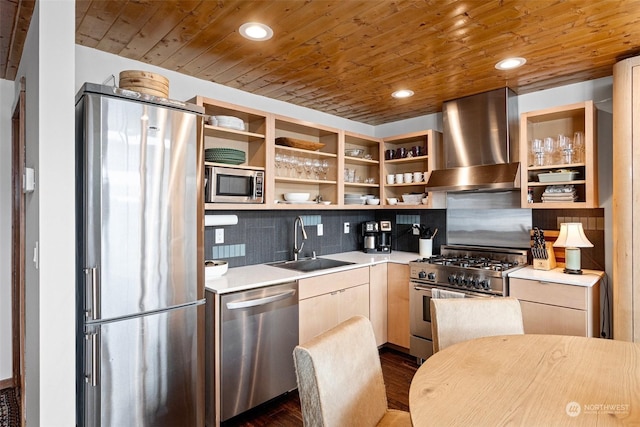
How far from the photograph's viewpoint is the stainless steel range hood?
10.1 ft

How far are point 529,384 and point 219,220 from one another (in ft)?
7.17

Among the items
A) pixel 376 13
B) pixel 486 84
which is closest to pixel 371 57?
pixel 376 13

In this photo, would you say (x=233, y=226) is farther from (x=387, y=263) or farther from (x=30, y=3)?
(x=30, y=3)

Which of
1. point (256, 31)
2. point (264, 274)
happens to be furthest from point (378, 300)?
point (256, 31)

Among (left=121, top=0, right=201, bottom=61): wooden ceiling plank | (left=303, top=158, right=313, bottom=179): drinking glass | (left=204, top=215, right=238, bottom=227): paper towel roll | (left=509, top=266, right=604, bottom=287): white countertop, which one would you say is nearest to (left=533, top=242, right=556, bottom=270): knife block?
(left=509, top=266, right=604, bottom=287): white countertop

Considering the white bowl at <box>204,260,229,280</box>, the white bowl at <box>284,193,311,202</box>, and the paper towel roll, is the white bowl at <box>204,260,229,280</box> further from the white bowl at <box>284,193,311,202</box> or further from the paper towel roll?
the white bowl at <box>284,193,311,202</box>

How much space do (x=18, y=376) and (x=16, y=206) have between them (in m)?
1.29

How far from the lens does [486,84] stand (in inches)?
119

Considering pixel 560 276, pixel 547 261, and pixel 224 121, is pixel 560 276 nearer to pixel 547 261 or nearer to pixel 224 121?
pixel 547 261

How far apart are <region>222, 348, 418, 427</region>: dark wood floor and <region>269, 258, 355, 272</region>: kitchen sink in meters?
1.00

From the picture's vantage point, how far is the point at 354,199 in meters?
3.77

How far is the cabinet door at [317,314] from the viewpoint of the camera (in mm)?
2689

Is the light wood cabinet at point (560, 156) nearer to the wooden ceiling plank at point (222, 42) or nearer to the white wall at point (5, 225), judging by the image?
the wooden ceiling plank at point (222, 42)

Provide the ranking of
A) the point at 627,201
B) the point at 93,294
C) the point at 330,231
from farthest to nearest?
the point at 330,231 < the point at 627,201 < the point at 93,294
